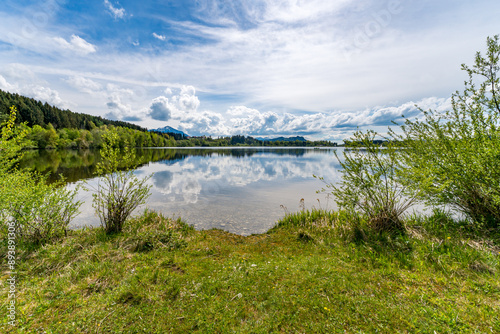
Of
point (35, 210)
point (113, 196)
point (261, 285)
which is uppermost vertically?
point (113, 196)

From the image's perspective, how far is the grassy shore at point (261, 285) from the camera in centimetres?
465

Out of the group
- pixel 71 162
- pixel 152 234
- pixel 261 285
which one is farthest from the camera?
pixel 71 162

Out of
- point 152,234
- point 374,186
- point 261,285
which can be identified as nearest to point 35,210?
point 152,234

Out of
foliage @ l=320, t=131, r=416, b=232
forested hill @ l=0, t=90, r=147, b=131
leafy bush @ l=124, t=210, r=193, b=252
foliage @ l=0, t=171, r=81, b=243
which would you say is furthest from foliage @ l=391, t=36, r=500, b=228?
forested hill @ l=0, t=90, r=147, b=131

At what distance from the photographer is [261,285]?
605cm

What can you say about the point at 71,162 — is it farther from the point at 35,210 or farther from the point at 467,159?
the point at 467,159

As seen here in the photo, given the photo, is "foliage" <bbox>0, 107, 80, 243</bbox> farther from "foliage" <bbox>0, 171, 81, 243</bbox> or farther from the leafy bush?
the leafy bush

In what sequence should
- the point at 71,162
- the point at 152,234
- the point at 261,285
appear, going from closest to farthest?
the point at 261,285 < the point at 152,234 < the point at 71,162

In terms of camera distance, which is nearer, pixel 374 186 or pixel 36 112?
pixel 374 186

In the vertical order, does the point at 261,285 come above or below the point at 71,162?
above

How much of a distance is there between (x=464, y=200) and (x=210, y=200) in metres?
18.0

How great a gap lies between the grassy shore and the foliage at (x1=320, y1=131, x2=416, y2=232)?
2.82ft

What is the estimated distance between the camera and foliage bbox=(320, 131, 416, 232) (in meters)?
9.24

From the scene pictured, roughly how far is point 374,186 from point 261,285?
22.9ft
